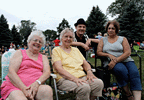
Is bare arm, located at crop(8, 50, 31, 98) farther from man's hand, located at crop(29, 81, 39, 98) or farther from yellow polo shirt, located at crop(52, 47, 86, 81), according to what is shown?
yellow polo shirt, located at crop(52, 47, 86, 81)

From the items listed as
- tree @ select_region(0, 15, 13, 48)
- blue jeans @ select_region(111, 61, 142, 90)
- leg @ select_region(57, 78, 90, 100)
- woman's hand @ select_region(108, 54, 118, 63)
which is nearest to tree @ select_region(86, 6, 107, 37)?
tree @ select_region(0, 15, 13, 48)

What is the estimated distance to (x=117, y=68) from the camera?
2428mm

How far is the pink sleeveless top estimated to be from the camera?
1.70m

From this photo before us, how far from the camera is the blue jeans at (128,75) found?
2303mm

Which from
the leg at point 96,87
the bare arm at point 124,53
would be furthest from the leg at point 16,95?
the bare arm at point 124,53

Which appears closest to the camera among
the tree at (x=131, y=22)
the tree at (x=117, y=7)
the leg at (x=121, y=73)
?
the leg at (x=121, y=73)

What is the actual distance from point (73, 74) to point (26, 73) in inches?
30.8

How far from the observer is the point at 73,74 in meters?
2.16

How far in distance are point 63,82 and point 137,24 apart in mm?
19096

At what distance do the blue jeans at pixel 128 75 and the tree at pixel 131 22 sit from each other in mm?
17252

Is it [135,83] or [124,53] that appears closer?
[135,83]

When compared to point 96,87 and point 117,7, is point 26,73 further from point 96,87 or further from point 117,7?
point 117,7

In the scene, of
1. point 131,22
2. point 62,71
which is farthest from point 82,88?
point 131,22

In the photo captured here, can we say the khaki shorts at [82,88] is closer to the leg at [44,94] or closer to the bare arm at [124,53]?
the leg at [44,94]
